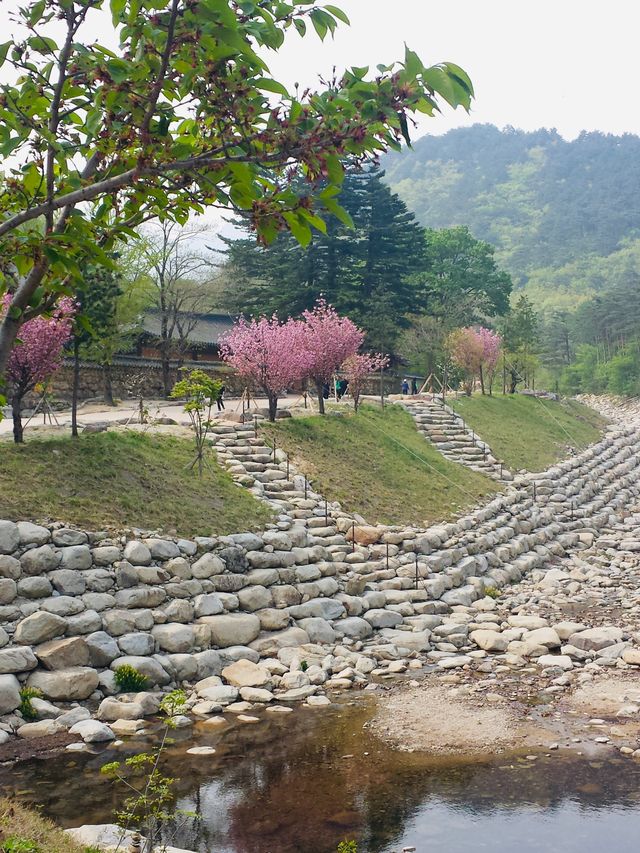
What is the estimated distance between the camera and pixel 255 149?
385 centimetres

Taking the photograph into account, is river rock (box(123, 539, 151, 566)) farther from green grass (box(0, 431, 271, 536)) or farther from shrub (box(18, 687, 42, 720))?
shrub (box(18, 687, 42, 720))

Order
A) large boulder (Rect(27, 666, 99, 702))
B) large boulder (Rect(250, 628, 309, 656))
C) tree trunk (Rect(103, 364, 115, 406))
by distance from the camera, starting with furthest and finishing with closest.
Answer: tree trunk (Rect(103, 364, 115, 406))
large boulder (Rect(250, 628, 309, 656))
large boulder (Rect(27, 666, 99, 702))

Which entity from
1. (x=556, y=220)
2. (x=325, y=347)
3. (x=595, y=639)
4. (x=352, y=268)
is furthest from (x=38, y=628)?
(x=556, y=220)

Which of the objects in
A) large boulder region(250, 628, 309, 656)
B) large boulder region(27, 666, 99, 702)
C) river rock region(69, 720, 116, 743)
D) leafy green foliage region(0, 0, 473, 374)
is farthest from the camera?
large boulder region(250, 628, 309, 656)

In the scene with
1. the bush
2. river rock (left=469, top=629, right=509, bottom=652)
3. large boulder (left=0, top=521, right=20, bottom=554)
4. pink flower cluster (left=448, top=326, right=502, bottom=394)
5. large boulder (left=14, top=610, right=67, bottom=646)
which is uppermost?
pink flower cluster (left=448, top=326, right=502, bottom=394)

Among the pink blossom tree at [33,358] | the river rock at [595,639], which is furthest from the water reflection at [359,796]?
the pink blossom tree at [33,358]

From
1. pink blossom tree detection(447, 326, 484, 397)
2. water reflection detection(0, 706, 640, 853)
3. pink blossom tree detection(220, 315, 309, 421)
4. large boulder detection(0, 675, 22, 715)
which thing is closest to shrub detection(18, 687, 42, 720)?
large boulder detection(0, 675, 22, 715)

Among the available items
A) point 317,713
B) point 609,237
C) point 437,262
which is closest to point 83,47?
point 317,713

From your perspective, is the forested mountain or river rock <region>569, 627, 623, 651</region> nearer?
river rock <region>569, 627, 623, 651</region>

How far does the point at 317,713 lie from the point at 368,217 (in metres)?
33.9

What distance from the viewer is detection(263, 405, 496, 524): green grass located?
64.1 ft

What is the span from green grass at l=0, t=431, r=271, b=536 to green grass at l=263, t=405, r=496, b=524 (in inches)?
132

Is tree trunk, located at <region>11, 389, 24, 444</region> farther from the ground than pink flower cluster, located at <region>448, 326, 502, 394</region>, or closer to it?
closer to it

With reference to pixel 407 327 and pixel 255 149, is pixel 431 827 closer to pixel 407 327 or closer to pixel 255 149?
pixel 255 149
